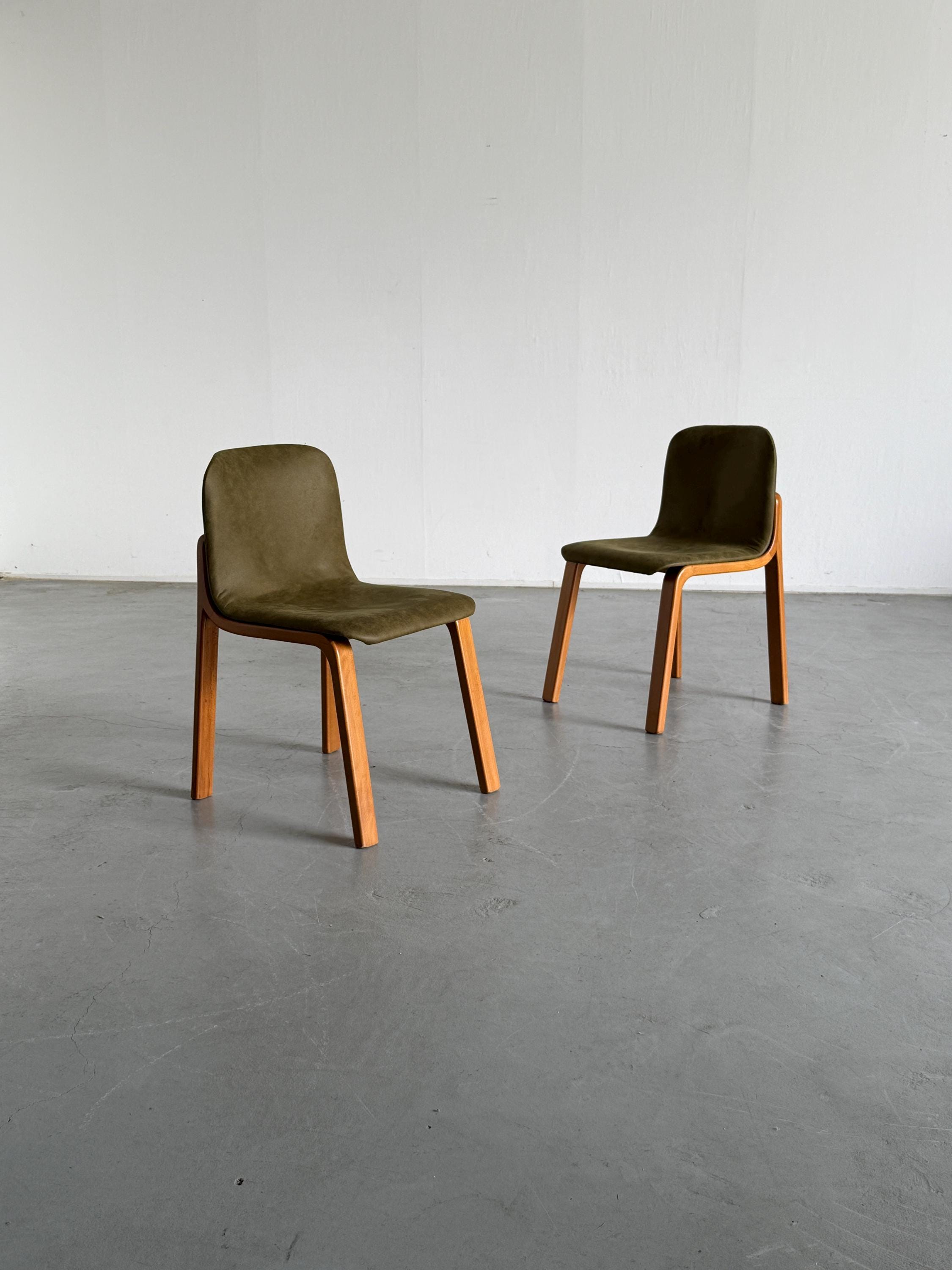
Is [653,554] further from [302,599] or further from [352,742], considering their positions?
[352,742]

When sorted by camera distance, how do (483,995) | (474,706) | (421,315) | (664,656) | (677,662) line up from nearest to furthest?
(483,995) → (474,706) → (664,656) → (677,662) → (421,315)

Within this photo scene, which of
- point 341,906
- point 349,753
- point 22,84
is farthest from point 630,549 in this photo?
point 22,84

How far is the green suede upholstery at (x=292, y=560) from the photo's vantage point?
6.73 ft

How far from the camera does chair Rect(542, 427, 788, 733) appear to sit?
2.71 metres

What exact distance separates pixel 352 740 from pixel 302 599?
0.43m

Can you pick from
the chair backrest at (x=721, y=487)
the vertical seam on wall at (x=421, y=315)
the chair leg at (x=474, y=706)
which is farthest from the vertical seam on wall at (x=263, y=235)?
the chair leg at (x=474, y=706)

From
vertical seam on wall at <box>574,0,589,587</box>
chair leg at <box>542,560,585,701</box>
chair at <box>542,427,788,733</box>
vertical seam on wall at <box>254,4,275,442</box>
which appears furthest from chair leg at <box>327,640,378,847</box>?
vertical seam on wall at <box>254,4,275,442</box>

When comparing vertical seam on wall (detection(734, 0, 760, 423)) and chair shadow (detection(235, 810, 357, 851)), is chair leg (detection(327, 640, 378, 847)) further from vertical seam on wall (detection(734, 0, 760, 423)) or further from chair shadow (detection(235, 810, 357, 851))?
vertical seam on wall (detection(734, 0, 760, 423))

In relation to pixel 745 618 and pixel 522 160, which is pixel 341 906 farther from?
pixel 522 160

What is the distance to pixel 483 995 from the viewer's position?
1479 mm

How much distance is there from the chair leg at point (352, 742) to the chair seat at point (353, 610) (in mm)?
46

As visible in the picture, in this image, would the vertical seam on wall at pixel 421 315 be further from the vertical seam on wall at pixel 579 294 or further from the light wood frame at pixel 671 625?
the light wood frame at pixel 671 625

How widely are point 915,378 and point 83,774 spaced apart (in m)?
3.78

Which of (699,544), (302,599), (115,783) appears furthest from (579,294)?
(115,783)
